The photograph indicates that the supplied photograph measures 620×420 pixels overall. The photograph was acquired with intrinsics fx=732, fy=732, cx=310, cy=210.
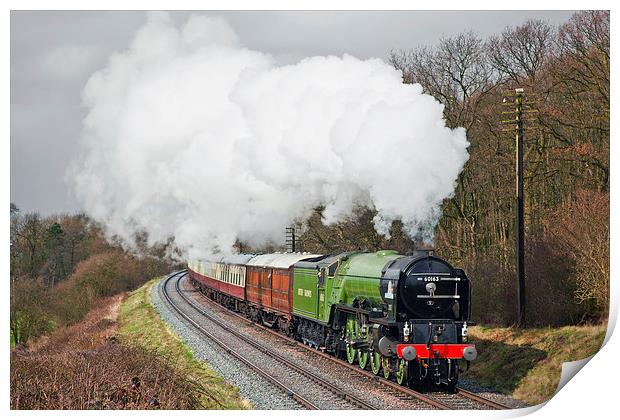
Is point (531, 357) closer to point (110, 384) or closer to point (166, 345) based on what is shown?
point (110, 384)

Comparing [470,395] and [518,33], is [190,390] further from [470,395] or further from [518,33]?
[518,33]

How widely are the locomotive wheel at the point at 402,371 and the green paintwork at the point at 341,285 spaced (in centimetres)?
148

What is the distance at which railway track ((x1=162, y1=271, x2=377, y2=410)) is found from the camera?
1430cm

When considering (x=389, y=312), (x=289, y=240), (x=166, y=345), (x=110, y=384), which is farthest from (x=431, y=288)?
(x=289, y=240)

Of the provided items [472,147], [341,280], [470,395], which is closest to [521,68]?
[472,147]

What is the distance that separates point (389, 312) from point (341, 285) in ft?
10.5

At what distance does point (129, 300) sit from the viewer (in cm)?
3731

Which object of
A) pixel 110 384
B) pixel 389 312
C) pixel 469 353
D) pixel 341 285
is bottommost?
pixel 110 384

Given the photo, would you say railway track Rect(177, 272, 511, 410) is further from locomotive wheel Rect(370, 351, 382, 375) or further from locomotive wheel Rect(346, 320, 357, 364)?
locomotive wheel Rect(346, 320, 357, 364)

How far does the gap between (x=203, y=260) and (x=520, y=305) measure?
81.7ft

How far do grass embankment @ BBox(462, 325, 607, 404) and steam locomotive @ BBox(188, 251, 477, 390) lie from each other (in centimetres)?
197

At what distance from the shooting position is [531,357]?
17.7 meters

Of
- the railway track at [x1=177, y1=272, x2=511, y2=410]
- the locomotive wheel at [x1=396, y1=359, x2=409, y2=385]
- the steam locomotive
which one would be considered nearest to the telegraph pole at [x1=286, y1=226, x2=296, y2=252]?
the steam locomotive

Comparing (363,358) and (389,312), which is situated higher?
(389,312)
